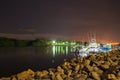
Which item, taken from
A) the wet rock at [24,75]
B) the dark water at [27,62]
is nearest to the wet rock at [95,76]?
the wet rock at [24,75]

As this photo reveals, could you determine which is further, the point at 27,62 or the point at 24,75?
the point at 27,62

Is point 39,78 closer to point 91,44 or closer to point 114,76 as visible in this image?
point 114,76

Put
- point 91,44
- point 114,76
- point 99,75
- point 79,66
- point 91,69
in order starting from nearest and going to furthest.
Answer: point 114,76
point 99,75
point 91,69
point 79,66
point 91,44

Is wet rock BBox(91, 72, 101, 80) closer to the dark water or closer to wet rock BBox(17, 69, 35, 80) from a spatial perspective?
wet rock BBox(17, 69, 35, 80)

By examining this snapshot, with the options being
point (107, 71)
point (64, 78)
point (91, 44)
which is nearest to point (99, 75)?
point (107, 71)

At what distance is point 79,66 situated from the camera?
7.33 meters

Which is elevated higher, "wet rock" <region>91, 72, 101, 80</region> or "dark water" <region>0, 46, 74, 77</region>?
"wet rock" <region>91, 72, 101, 80</region>

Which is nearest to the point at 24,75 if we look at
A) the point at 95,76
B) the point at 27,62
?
the point at 95,76

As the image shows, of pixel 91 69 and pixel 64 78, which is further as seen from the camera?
pixel 91 69

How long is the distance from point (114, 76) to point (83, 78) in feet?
2.28

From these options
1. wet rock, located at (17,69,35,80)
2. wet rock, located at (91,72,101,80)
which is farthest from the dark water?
wet rock, located at (91,72,101,80)

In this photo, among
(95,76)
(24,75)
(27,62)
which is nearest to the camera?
(95,76)

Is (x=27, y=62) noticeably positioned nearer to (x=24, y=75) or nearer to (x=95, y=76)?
(x=24, y=75)

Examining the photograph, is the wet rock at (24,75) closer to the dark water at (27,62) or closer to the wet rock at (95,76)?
the wet rock at (95,76)
